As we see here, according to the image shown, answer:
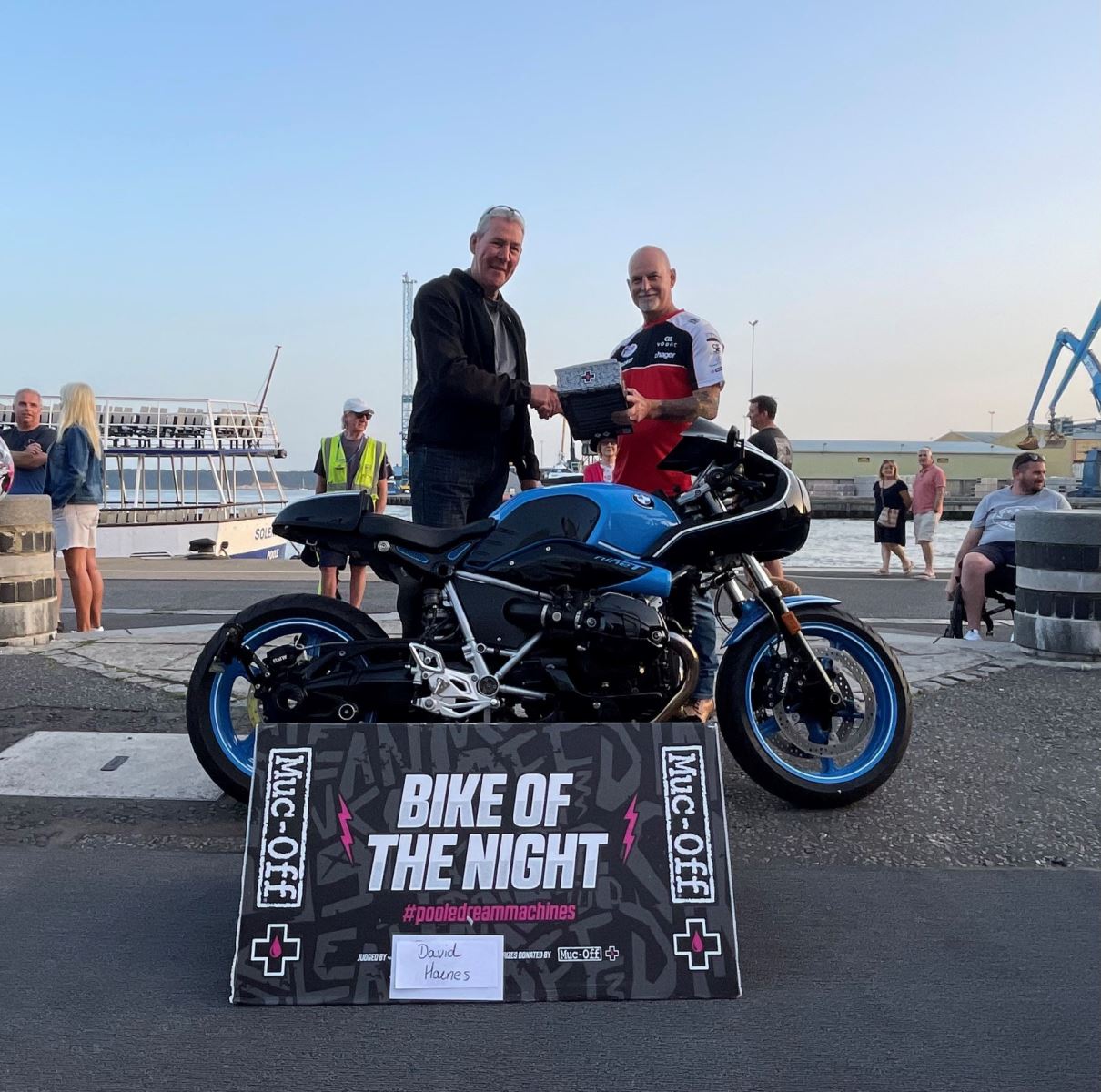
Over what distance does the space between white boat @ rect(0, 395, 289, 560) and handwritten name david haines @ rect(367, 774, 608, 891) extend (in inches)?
1022

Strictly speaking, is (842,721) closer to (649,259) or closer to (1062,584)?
(649,259)

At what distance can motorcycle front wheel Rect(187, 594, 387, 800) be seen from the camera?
11.4 ft

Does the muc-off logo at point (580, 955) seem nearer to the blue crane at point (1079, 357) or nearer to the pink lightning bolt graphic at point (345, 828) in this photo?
the pink lightning bolt graphic at point (345, 828)

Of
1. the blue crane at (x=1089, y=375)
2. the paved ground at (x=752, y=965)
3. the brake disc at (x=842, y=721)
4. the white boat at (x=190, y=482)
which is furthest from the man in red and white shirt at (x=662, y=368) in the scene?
the blue crane at (x=1089, y=375)

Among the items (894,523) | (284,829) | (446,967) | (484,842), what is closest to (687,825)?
(484,842)

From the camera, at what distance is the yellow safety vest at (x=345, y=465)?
8320 mm

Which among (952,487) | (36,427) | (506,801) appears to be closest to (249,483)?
(36,427)

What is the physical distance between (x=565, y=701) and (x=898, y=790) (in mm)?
→ 1426

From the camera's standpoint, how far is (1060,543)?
245 inches

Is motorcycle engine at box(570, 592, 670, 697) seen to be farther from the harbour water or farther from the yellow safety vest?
the yellow safety vest

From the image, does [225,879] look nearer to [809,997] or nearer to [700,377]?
[809,997]

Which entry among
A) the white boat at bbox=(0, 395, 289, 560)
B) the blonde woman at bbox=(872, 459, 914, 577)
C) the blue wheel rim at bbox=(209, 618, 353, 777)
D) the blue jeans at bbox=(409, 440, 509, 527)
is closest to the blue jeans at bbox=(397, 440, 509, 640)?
the blue jeans at bbox=(409, 440, 509, 527)

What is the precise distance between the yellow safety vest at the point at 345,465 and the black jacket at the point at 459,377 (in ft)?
13.5

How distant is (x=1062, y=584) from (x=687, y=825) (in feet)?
15.2
